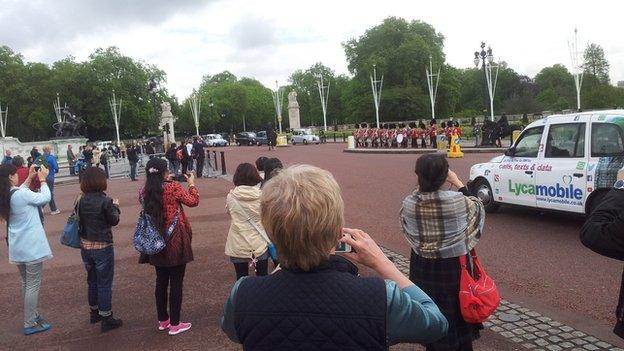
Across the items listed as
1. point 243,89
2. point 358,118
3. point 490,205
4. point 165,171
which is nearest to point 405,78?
point 358,118

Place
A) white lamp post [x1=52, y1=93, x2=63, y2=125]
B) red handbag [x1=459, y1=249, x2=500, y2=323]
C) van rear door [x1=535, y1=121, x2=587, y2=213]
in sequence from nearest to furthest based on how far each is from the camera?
red handbag [x1=459, y1=249, x2=500, y2=323], van rear door [x1=535, y1=121, x2=587, y2=213], white lamp post [x1=52, y1=93, x2=63, y2=125]

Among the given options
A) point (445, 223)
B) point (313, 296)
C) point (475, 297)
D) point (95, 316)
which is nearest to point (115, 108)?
point (95, 316)

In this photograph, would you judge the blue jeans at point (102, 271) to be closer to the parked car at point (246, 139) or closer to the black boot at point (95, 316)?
the black boot at point (95, 316)

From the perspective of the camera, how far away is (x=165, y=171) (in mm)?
5027

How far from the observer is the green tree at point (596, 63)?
282ft

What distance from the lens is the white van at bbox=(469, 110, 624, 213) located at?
7.93 metres

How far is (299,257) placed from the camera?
5.85ft

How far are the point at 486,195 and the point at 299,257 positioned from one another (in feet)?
30.5

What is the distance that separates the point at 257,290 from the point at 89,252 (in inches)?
160

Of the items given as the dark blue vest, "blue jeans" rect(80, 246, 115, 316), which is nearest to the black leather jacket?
"blue jeans" rect(80, 246, 115, 316)

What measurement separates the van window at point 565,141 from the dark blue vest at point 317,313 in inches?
305

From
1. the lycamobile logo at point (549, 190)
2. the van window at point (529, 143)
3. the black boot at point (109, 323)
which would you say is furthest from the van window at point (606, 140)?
the black boot at point (109, 323)

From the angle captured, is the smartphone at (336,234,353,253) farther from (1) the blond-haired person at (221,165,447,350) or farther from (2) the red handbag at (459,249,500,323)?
(2) the red handbag at (459,249,500,323)

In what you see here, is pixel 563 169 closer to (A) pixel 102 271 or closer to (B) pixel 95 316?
(A) pixel 102 271
